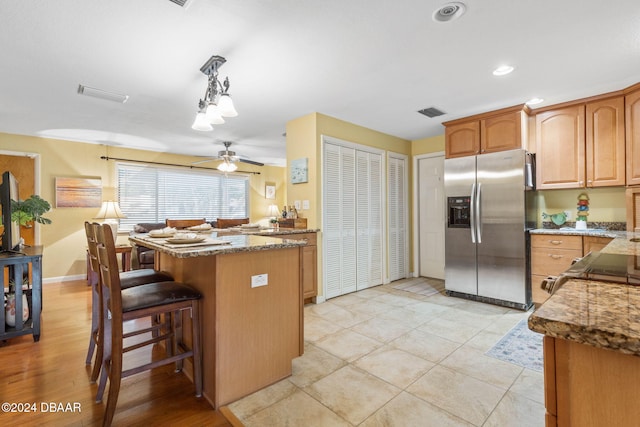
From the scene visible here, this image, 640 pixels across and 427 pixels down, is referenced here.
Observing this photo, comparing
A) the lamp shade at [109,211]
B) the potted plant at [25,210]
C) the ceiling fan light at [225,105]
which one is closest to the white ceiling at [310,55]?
the ceiling fan light at [225,105]

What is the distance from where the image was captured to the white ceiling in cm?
191

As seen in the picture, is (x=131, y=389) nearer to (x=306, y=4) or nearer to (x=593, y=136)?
(x=306, y=4)

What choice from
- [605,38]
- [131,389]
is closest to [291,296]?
[131,389]

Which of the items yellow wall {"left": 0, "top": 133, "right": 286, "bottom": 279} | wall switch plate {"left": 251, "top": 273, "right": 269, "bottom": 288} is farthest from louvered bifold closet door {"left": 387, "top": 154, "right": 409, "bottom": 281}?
yellow wall {"left": 0, "top": 133, "right": 286, "bottom": 279}

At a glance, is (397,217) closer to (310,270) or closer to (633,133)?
(310,270)

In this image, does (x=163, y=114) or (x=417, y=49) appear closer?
(x=417, y=49)

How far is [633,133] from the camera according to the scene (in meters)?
2.96

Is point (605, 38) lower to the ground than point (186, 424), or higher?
higher

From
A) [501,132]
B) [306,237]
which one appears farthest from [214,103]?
[501,132]

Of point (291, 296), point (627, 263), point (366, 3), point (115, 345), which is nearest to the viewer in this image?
point (627, 263)

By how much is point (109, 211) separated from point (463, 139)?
214 inches

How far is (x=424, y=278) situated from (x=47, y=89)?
5450mm

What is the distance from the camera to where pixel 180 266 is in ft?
7.39

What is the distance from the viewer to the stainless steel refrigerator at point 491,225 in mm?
3428
